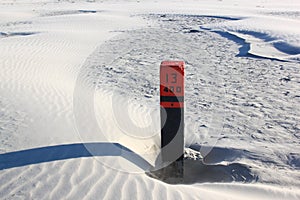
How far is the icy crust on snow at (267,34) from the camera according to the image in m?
11.1

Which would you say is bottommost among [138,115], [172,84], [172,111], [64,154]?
[138,115]

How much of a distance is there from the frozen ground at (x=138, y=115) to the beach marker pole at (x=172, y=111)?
1.13 feet

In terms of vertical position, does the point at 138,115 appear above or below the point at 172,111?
below

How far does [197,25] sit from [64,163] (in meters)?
13.5

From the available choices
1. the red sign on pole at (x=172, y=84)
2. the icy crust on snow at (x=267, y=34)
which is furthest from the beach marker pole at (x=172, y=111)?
the icy crust on snow at (x=267, y=34)

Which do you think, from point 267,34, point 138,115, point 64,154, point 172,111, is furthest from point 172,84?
point 267,34

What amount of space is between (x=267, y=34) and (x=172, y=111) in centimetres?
1085

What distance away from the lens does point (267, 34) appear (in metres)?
13.7

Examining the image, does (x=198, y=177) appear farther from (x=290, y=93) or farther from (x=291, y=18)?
(x=291, y=18)

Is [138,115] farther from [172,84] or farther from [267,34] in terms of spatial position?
[267,34]

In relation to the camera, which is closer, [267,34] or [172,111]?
[172,111]

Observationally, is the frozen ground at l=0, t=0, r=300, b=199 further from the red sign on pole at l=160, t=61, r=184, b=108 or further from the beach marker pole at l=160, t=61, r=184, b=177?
the red sign on pole at l=160, t=61, r=184, b=108

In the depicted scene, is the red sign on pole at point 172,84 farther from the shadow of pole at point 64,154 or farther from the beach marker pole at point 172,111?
the shadow of pole at point 64,154

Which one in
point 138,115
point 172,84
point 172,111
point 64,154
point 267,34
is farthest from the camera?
point 267,34
